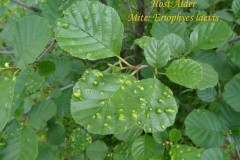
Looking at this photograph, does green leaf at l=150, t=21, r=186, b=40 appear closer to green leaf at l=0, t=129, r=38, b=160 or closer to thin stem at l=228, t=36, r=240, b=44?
thin stem at l=228, t=36, r=240, b=44

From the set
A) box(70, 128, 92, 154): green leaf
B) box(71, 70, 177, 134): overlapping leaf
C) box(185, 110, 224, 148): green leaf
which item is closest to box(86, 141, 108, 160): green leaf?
box(70, 128, 92, 154): green leaf

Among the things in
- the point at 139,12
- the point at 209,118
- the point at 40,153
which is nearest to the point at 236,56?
the point at 209,118

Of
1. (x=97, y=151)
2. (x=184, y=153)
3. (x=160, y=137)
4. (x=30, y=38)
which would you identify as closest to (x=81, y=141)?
(x=97, y=151)

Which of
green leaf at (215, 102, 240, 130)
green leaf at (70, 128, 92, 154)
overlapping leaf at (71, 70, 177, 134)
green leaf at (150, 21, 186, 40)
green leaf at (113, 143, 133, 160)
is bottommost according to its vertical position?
green leaf at (70, 128, 92, 154)

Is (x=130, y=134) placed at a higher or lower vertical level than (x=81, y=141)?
higher

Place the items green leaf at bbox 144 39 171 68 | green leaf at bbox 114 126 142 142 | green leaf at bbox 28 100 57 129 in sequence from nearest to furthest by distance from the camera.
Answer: green leaf at bbox 144 39 171 68 → green leaf at bbox 114 126 142 142 → green leaf at bbox 28 100 57 129

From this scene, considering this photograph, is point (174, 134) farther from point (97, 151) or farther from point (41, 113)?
point (41, 113)
